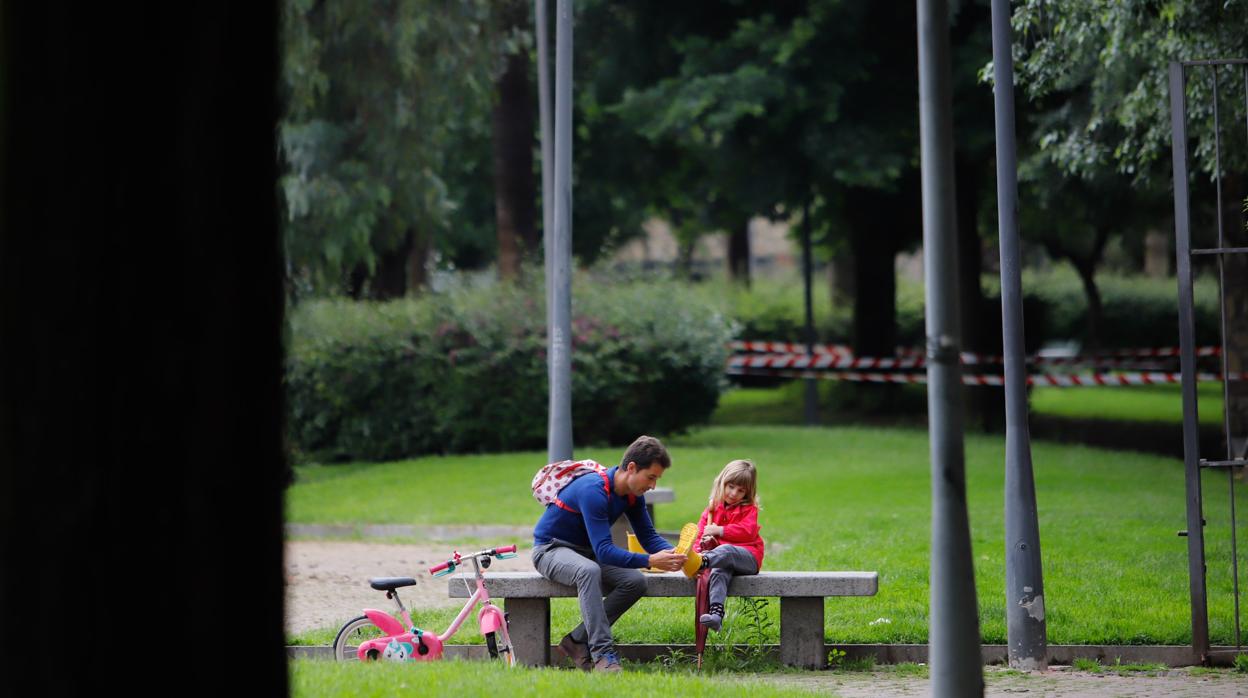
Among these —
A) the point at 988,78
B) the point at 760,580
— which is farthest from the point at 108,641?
the point at 988,78

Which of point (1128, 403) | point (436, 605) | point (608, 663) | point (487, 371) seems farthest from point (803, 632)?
point (1128, 403)

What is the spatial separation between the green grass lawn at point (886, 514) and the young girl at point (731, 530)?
75 cm

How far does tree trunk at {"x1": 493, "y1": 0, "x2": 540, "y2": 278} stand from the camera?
89.2ft

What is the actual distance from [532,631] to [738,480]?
1375 millimetres

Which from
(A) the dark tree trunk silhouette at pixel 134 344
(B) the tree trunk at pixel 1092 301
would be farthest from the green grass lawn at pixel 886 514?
(B) the tree trunk at pixel 1092 301

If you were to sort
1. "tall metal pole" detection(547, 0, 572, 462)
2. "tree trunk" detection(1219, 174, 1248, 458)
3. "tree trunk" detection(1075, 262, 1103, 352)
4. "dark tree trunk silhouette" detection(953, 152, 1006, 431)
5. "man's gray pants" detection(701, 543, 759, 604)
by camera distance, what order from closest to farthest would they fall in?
"man's gray pants" detection(701, 543, 759, 604), "tall metal pole" detection(547, 0, 572, 462), "tree trunk" detection(1219, 174, 1248, 458), "dark tree trunk silhouette" detection(953, 152, 1006, 431), "tree trunk" detection(1075, 262, 1103, 352)

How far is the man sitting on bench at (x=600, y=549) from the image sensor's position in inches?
327

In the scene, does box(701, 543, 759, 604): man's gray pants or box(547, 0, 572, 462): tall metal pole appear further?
box(547, 0, 572, 462): tall metal pole

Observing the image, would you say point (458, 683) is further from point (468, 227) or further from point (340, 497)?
point (468, 227)

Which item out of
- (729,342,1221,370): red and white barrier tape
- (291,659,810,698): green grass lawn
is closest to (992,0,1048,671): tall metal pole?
(291,659,810,698): green grass lawn

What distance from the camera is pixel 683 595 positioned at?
28.4 ft

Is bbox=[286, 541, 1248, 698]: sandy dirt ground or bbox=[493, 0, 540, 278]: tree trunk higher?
bbox=[493, 0, 540, 278]: tree trunk

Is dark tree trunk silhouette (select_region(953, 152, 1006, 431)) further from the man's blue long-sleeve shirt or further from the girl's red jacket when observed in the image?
the man's blue long-sleeve shirt

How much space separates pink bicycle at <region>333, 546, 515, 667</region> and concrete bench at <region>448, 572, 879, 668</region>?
0.15 metres
